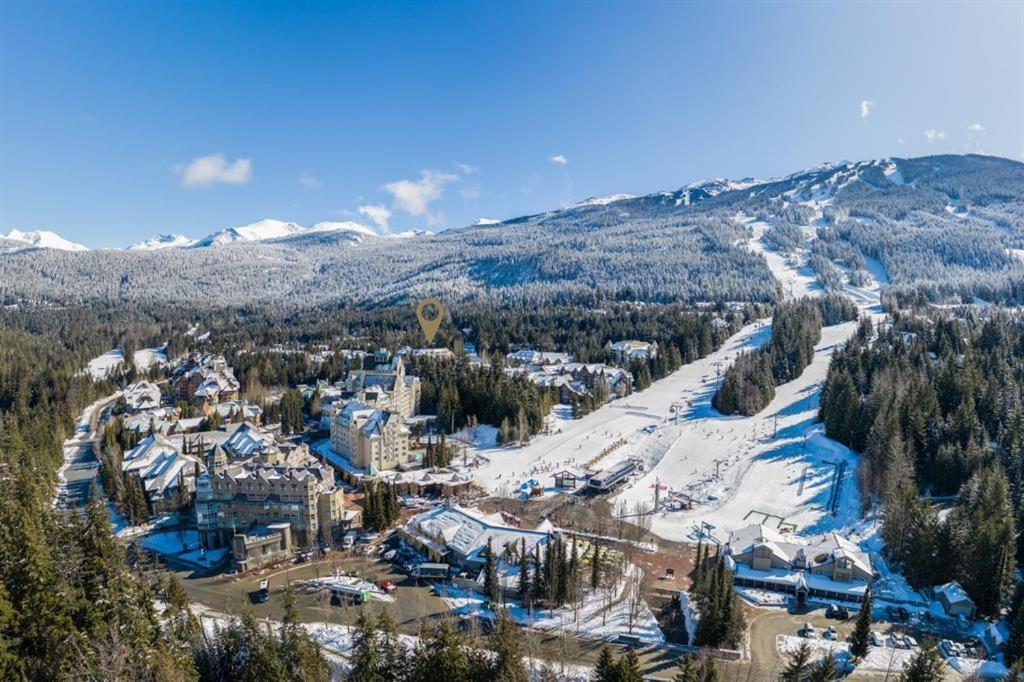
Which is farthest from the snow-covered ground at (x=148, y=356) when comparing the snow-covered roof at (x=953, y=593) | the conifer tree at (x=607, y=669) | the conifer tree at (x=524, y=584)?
the snow-covered roof at (x=953, y=593)

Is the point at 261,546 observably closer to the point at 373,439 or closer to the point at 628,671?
the point at 373,439

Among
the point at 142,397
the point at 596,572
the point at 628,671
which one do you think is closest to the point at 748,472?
the point at 596,572

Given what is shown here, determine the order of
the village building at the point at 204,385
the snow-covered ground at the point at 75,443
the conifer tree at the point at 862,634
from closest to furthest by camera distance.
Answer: the conifer tree at the point at 862,634
the snow-covered ground at the point at 75,443
the village building at the point at 204,385

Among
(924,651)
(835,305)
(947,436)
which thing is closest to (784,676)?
(924,651)

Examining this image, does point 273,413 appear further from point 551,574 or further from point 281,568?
point 551,574

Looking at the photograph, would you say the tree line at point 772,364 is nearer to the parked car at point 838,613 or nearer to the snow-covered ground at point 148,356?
the parked car at point 838,613

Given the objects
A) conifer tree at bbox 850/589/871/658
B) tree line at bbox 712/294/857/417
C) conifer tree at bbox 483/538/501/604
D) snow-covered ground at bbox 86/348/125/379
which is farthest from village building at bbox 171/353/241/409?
conifer tree at bbox 850/589/871/658

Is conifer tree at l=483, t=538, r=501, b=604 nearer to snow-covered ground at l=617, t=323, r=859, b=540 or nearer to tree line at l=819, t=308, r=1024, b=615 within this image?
A: snow-covered ground at l=617, t=323, r=859, b=540
